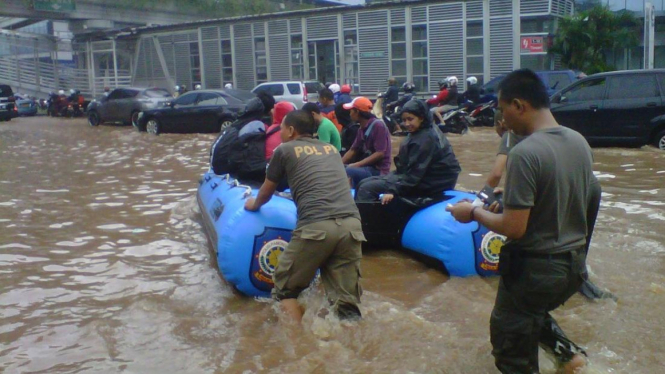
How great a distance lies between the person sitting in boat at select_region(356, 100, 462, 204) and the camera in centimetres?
650

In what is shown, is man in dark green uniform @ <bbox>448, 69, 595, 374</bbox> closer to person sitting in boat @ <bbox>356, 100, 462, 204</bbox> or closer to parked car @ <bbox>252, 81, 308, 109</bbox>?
person sitting in boat @ <bbox>356, 100, 462, 204</bbox>

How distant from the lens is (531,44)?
2617 centimetres

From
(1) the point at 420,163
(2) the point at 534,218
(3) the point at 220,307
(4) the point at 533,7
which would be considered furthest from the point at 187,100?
(2) the point at 534,218

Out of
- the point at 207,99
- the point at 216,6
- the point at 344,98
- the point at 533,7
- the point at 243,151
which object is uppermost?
the point at 216,6

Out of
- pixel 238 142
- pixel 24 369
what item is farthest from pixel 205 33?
pixel 24 369

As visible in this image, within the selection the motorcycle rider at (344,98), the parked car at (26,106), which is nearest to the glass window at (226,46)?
the parked car at (26,106)

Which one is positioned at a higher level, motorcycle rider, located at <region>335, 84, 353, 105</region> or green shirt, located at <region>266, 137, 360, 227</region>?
motorcycle rider, located at <region>335, 84, 353, 105</region>

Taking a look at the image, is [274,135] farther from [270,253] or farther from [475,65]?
[475,65]

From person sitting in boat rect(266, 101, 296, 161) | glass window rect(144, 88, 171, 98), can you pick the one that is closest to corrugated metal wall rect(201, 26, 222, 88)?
glass window rect(144, 88, 171, 98)

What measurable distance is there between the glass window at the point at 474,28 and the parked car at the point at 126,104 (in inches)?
→ 442

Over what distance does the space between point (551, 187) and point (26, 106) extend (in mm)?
34413

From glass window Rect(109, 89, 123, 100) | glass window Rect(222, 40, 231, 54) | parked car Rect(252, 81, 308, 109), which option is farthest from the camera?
glass window Rect(222, 40, 231, 54)

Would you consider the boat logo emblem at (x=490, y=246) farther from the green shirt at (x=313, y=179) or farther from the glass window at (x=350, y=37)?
the glass window at (x=350, y=37)

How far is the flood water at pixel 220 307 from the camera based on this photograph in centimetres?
479
